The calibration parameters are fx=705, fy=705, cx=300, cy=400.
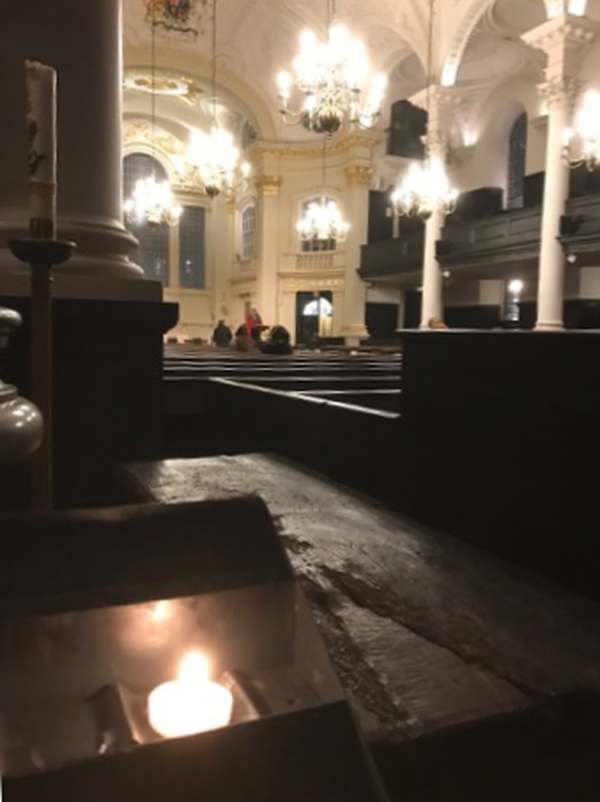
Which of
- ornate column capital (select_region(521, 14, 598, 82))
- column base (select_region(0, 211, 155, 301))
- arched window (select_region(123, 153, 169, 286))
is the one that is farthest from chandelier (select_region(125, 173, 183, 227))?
column base (select_region(0, 211, 155, 301))

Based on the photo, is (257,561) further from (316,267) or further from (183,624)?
(316,267)

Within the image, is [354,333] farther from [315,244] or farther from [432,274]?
[432,274]

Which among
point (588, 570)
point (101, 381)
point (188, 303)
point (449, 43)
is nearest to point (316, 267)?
point (188, 303)

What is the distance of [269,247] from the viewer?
21547mm

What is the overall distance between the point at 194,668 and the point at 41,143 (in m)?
1.13

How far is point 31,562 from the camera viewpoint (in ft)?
3.47

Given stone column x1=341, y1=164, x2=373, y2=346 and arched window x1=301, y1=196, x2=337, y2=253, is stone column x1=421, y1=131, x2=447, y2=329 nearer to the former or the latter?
stone column x1=341, y1=164, x2=373, y2=346

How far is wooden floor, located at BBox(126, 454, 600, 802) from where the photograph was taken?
39.8 inches

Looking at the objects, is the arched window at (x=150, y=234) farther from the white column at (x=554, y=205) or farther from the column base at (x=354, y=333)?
the white column at (x=554, y=205)

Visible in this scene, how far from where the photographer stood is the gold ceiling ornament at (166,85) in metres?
19.3

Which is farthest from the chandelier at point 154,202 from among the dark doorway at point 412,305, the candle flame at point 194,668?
the candle flame at point 194,668

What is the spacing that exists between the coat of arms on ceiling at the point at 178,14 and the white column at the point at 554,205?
947 centimetres

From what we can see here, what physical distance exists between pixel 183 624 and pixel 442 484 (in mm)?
1236

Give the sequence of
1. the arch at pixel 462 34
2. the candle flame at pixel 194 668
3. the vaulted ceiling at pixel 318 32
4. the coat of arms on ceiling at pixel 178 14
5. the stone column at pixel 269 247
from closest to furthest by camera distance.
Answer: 1. the candle flame at pixel 194 668
2. the arch at pixel 462 34
3. the vaulted ceiling at pixel 318 32
4. the coat of arms on ceiling at pixel 178 14
5. the stone column at pixel 269 247
